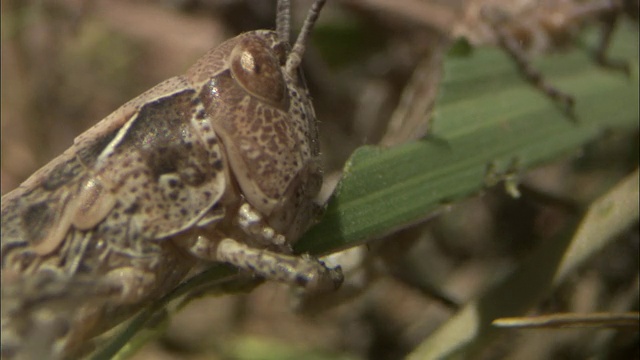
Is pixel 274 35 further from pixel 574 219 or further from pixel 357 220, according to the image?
pixel 574 219

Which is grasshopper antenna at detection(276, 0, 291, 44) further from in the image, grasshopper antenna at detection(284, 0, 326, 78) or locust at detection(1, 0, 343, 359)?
locust at detection(1, 0, 343, 359)

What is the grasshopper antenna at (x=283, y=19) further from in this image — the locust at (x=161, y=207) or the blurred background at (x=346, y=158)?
the blurred background at (x=346, y=158)

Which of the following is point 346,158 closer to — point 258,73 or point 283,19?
point 283,19

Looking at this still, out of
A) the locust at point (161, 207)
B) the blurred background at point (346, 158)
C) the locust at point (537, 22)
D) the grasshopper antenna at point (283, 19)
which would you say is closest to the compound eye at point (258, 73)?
the locust at point (161, 207)

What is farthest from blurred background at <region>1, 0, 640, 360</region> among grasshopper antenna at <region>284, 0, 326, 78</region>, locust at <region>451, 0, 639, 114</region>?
grasshopper antenna at <region>284, 0, 326, 78</region>

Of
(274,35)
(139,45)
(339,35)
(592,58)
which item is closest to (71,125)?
(139,45)

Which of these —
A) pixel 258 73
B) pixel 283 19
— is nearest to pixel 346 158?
pixel 283 19

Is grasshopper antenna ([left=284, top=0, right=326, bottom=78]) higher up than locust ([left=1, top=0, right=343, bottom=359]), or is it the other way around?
grasshopper antenna ([left=284, top=0, right=326, bottom=78])
